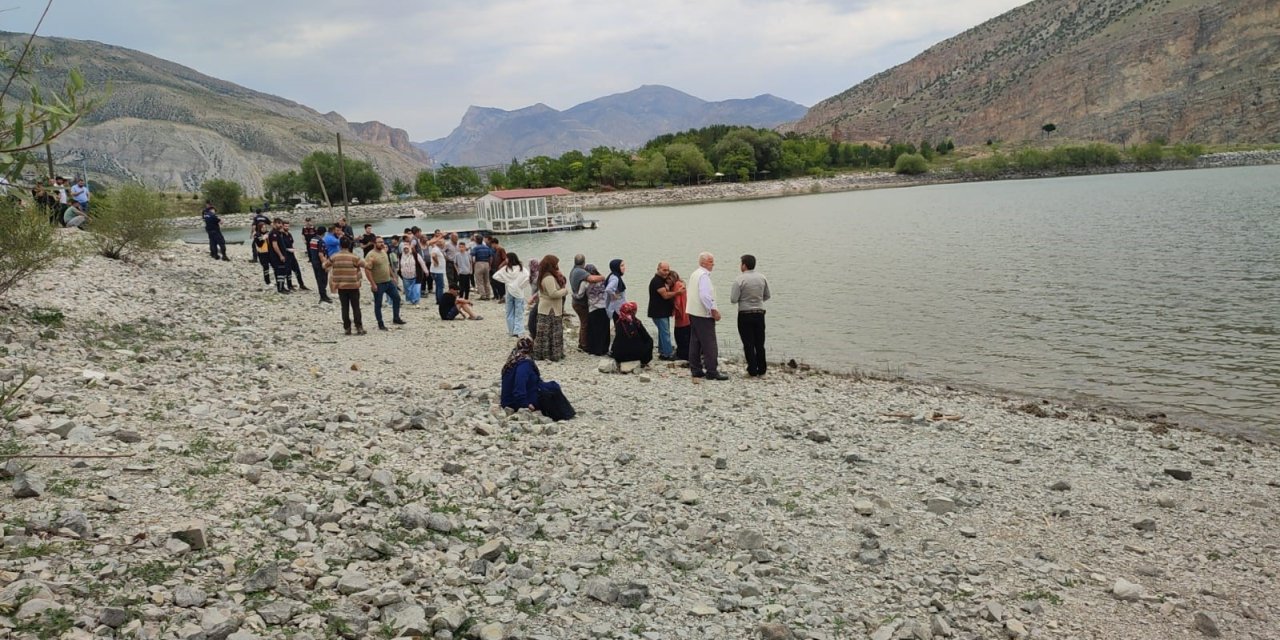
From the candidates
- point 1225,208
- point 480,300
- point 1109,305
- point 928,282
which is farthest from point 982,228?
point 480,300

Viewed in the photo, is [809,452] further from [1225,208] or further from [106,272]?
[1225,208]

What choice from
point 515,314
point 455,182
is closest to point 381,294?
point 515,314

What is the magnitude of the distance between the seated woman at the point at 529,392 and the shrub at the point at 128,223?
18359 millimetres

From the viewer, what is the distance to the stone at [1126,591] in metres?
6.10

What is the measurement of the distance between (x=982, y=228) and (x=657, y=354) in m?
40.0

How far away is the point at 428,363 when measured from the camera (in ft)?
44.3

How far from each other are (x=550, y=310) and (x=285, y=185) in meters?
138

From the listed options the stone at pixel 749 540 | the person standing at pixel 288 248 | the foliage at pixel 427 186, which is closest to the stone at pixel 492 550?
the stone at pixel 749 540

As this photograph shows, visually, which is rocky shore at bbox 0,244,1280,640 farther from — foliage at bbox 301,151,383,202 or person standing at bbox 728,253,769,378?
foliage at bbox 301,151,383,202

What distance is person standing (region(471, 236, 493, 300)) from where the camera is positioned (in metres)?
22.3

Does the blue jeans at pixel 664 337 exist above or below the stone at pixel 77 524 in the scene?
below

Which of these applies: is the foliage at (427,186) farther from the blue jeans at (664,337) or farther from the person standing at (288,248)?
the blue jeans at (664,337)

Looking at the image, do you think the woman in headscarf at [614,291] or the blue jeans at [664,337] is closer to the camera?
the woman in headscarf at [614,291]

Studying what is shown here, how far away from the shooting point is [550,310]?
14.1 metres
